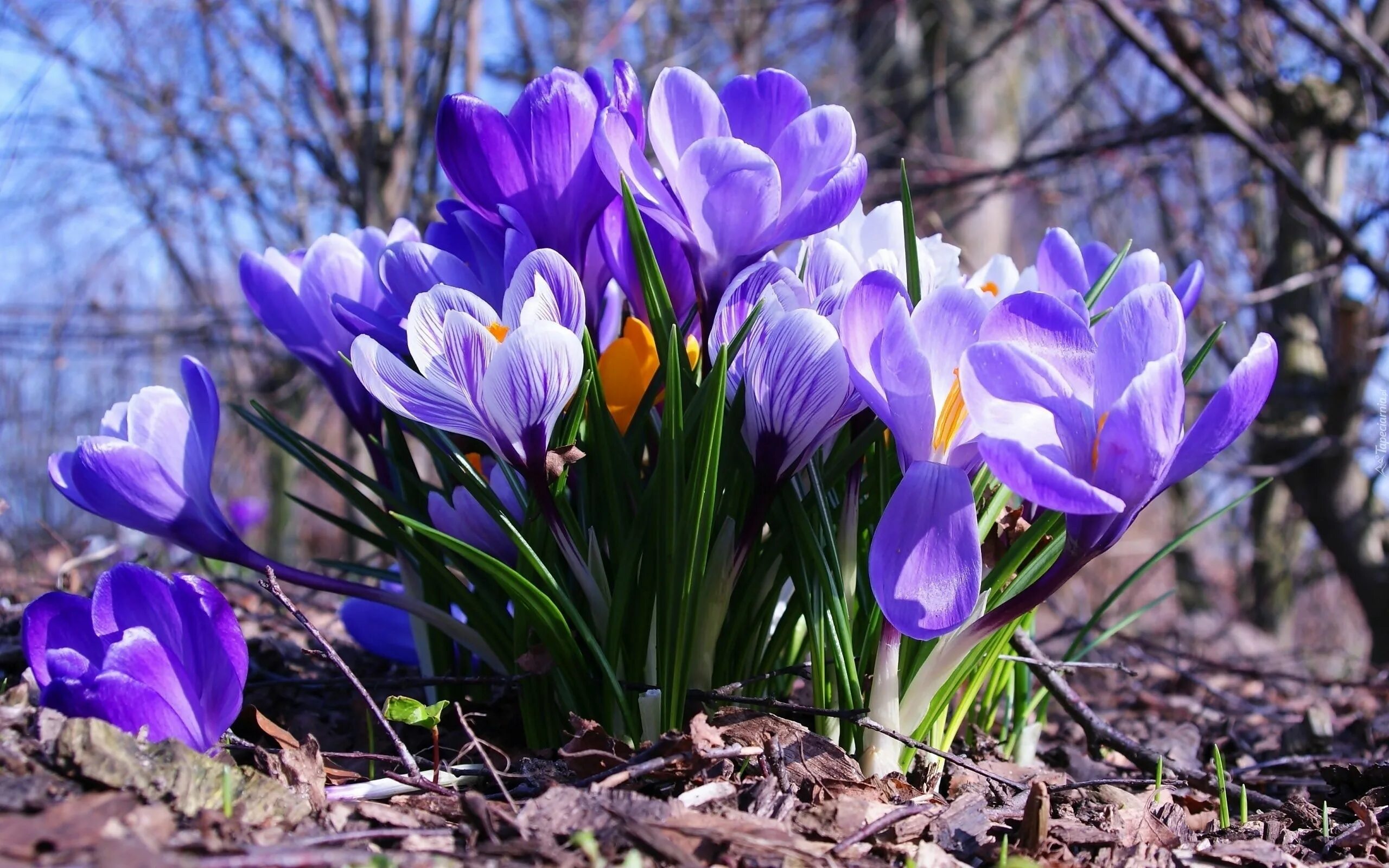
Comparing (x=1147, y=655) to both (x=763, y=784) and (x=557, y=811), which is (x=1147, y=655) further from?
(x=557, y=811)

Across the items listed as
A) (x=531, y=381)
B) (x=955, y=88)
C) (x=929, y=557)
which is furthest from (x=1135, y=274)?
(x=955, y=88)

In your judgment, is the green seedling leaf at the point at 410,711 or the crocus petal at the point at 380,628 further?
the crocus petal at the point at 380,628

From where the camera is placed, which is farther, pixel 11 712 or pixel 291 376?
pixel 291 376

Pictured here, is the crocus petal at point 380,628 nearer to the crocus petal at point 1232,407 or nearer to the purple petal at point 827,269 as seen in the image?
the purple petal at point 827,269

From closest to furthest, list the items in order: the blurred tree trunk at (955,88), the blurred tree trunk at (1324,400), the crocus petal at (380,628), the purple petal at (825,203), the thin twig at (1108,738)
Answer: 1. the purple petal at (825,203)
2. the thin twig at (1108,738)
3. the crocus petal at (380,628)
4. the blurred tree trunk at (1324,400)
5. the blurred tree trunk at (955,88)

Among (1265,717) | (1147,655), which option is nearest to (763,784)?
(1265,717)

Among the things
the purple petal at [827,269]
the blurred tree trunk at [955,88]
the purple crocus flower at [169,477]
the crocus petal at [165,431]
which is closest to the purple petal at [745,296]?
the purple petal at [827,269]

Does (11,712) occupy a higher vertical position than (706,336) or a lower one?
lower
